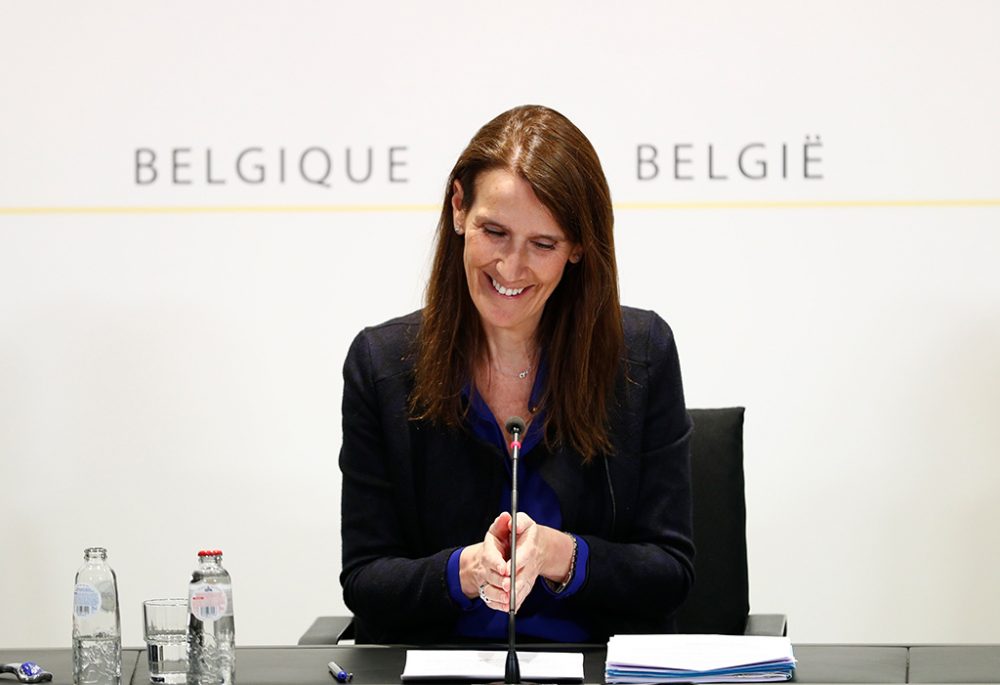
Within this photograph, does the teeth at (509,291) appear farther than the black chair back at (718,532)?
No

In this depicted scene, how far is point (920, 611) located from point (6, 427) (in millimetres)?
2283

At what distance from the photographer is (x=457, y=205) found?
243cm

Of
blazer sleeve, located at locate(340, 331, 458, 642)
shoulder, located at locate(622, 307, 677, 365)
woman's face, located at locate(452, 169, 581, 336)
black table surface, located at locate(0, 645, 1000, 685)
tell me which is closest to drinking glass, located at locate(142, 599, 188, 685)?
black table surface, located at locate(0, 645, 1000, 685)

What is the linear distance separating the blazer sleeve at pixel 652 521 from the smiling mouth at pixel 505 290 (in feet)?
0.92

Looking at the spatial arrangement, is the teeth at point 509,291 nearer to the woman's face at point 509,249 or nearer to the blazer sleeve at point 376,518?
the woman's face at point 509,249

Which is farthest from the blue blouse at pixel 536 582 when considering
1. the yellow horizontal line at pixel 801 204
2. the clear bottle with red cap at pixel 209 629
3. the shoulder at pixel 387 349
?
the yellow horizontal line at pixel 801 204

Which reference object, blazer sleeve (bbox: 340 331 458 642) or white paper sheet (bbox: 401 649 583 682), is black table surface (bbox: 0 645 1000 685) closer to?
white paper sheet (bbox: 401 649 583 682)

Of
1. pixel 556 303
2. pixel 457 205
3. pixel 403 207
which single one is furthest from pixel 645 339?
pixel 403 207

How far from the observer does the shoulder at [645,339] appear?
2514 mm

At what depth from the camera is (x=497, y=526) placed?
2.12 metres

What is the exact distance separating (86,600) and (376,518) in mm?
605

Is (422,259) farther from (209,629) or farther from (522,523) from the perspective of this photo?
(209,629)

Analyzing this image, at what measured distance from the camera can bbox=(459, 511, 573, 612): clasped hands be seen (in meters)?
2.10

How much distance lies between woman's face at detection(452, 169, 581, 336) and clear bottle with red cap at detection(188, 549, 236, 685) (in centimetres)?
72
